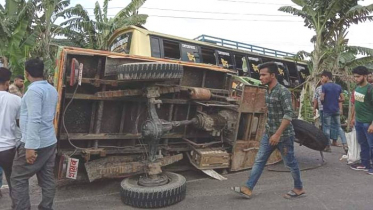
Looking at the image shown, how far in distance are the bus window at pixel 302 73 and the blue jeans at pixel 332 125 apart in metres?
4.60

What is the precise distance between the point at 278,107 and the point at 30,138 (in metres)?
2.67

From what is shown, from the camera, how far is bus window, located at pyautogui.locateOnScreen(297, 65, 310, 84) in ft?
38.1

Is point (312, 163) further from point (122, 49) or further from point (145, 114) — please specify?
point (122, 49)

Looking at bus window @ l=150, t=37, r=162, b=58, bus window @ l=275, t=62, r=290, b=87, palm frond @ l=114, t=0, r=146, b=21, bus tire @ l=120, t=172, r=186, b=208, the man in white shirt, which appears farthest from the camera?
palm frond @ l=114, t=0, r=146, b=21

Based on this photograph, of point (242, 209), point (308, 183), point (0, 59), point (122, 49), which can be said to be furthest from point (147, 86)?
point (0, 59)

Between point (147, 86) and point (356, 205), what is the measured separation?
287 centimetres

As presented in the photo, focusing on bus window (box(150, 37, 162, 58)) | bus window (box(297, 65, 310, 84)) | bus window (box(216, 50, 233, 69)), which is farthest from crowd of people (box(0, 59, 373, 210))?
bus window (box(297, 65, 310, 84))

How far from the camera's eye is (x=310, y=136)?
5.30 metres

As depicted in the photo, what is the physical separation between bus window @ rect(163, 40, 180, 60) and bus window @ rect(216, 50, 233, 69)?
1.49 meters

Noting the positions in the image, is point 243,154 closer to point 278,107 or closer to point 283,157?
point 283,157

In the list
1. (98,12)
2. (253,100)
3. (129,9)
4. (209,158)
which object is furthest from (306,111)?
(98,12)

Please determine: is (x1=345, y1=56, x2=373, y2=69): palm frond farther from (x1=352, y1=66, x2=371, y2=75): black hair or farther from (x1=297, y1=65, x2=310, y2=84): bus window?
(x1=352, y1=66, x2=371, y2=75): black hair

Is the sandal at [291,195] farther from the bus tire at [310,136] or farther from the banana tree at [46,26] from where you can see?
the banana tree at [46,26]

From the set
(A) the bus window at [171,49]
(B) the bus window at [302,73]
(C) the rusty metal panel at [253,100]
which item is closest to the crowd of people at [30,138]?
(C) the rusty metal panel at [253,100]
